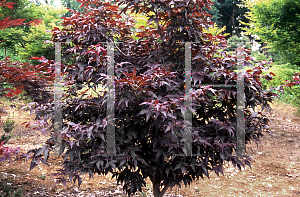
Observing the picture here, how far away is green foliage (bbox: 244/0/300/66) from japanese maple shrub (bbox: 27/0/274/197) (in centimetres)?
547

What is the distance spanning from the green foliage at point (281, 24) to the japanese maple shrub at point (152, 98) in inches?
215

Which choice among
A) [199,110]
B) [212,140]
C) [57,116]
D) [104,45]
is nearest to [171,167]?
[212,140]

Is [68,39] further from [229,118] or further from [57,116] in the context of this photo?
[229,118]

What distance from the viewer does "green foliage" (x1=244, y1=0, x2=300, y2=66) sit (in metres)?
6.37

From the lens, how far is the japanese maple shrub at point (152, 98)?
1.75m

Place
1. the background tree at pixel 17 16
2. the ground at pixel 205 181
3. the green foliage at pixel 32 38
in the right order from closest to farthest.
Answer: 1. the ground at pixel 205 181
2. the green foliage at pixel 32 38
3. the background tree at pixel 17 16

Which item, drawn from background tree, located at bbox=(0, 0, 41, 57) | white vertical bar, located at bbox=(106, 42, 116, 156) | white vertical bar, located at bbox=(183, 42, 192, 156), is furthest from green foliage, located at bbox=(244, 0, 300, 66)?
background tree, located at bbox=(0, 0, 41, 57)

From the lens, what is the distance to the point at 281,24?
675 cm

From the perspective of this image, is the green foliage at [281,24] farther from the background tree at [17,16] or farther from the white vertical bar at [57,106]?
the background tree at [17,16]

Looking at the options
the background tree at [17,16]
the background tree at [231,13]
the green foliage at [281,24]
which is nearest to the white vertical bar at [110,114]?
the green foliage at [281,24]

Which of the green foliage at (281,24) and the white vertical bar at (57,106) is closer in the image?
the white vertical bar at (57,106)

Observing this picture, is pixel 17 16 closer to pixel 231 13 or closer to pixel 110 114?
pixel 110 114

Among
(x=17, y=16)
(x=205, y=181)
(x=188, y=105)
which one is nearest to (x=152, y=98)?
(x=188, y=105)

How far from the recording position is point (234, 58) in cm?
208
